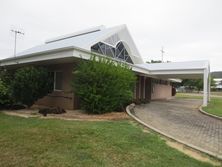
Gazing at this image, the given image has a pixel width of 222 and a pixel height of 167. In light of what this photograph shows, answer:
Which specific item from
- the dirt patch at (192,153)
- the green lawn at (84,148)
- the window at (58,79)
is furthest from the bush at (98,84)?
the dirt patch at (192,153)

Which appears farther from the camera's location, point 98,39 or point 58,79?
point 98,39

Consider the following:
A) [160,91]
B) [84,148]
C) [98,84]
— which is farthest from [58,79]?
[160,91]

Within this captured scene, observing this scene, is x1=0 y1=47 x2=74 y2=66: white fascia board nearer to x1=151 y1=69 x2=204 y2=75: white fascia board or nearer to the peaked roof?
the peaked roof

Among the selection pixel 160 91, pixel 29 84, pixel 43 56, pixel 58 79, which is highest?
pixel 43 56

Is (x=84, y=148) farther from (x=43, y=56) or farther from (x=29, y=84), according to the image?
(x=43, y=56)

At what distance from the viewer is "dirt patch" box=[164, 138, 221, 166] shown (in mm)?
4610

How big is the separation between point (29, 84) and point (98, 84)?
12.7ft

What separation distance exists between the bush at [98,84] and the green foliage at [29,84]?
2155mm

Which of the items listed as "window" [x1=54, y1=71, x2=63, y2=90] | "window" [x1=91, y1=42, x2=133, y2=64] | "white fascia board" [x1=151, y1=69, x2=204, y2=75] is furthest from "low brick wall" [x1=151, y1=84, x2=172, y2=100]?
"window" [x1=54, y1=71, x2=63, y2=90]

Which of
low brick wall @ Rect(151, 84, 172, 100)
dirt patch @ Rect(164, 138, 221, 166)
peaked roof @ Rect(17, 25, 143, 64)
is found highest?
peaked roof @ Rect(17, 25, 143, 64)

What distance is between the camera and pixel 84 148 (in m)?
4.94

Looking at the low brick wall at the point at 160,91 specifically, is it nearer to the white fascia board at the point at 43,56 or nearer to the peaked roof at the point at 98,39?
the peaked roof at the point at 98,39

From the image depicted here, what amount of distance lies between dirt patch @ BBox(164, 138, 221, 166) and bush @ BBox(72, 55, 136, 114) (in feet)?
15.8

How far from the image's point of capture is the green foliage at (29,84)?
36.3 feet
